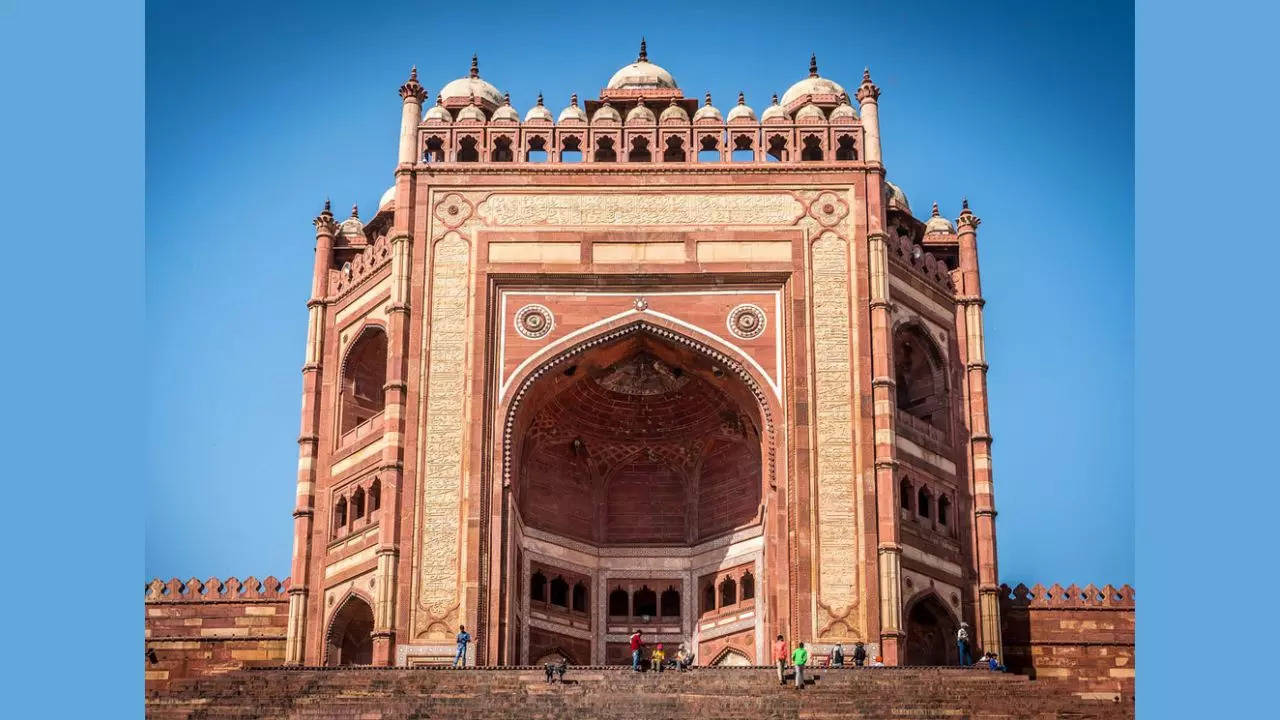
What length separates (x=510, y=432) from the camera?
3419 cm

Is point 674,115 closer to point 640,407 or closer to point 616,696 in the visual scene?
point 640,407

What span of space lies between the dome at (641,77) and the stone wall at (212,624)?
10.5m

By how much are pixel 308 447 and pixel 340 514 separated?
4.81 feet

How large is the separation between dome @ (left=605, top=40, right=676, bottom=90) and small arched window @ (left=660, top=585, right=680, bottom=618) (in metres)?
8.84

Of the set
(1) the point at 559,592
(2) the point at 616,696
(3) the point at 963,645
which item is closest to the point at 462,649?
(1) the point at 559,592

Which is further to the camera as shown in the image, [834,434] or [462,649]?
[834,434]

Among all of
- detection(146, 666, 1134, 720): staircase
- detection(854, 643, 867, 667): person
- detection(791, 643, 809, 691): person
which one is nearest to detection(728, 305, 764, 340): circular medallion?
detection(854, 643, 867, 667): person

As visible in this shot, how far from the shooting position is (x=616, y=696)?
26781mm

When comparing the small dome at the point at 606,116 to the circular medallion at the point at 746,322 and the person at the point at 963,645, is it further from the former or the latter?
the person at the point at 963,645

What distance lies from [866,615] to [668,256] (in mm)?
6629

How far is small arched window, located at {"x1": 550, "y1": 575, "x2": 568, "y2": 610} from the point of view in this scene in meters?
36.4

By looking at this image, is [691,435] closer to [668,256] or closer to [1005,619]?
[668,256]

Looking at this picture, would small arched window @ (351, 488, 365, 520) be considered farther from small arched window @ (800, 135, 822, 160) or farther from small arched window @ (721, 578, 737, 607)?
small arched window @ (800, 135, 822, 160)

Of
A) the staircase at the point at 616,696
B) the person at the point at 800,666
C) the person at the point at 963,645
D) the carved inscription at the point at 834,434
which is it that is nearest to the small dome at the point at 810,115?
the carved inscription at the point at 834,434
